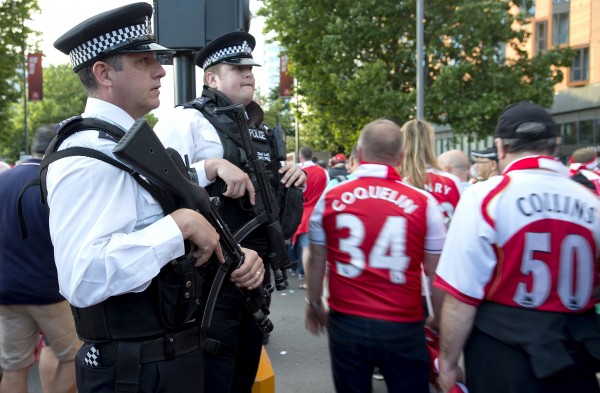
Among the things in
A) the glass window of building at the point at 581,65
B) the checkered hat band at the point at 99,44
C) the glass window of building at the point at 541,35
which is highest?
the glass window of building at the point at 541,35

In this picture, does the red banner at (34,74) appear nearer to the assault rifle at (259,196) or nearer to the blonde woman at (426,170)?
the blonde woman at (426,170)

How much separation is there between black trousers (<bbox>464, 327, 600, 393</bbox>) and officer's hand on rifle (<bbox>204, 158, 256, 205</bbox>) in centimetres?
123

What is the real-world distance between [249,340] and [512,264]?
1.38 m

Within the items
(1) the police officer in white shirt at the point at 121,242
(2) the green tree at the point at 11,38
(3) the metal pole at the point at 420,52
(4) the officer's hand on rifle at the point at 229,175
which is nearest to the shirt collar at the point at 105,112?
(1) the police officer in white shirt at the point at 121,242

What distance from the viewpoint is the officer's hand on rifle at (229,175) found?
276 centimetres

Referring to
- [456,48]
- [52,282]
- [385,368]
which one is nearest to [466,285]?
[385,368]

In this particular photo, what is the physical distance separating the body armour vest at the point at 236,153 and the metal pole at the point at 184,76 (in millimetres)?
672

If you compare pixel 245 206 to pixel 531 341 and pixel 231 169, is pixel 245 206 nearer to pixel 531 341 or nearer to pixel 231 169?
pixel 231 169

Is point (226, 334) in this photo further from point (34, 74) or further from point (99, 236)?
point (34, 74)

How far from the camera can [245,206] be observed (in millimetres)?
2959

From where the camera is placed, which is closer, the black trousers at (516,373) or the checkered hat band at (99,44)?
the checkered hat band at (99,44)

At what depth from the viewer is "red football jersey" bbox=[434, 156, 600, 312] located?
2416mm

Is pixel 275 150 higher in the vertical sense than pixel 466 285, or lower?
higher

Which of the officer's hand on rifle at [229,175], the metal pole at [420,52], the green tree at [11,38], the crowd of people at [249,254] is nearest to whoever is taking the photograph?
the crowd of people at [249,254]
